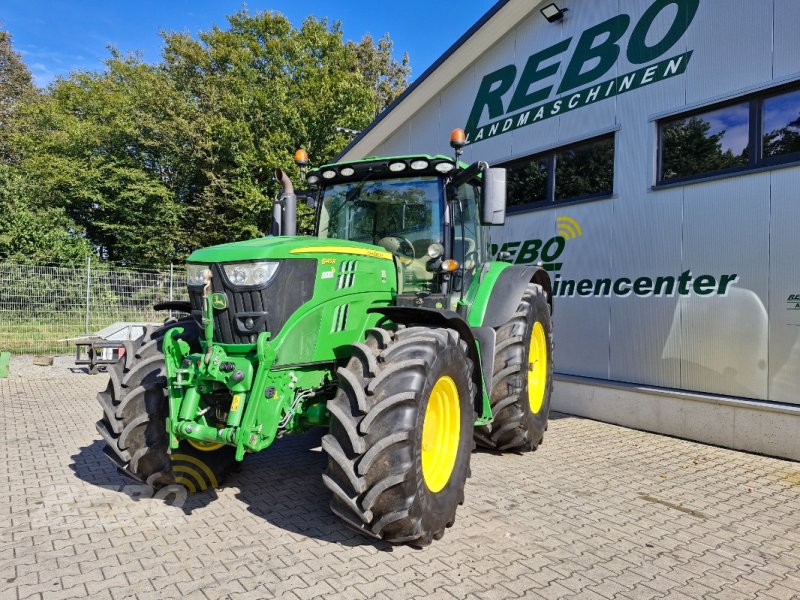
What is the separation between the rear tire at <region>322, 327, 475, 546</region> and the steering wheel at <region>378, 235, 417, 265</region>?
3.70 feet

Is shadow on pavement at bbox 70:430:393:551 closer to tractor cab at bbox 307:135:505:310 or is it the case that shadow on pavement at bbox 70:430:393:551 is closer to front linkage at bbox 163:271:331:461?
front linkage at bbox 163:271:331:461

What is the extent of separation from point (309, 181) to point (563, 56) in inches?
190

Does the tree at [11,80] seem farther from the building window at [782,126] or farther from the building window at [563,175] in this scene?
the building window at [782,126]

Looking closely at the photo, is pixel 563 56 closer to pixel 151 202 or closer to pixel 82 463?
pixel 82 463

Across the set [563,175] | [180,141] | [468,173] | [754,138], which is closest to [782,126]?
[754,138]

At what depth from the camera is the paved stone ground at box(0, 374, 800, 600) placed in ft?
9.41

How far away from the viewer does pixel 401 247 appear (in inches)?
178

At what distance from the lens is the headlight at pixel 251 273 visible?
3266 millimetres

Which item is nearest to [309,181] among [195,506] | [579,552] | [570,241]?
[195,506]

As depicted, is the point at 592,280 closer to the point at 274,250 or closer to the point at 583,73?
the point at 583,73

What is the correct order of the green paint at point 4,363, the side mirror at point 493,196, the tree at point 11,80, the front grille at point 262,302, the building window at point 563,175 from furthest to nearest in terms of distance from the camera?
the tree at point 11,80
the green paint at point 4,363
the building window at point 563,175
the side mirror at point 493,196
the front grille at point 262,302

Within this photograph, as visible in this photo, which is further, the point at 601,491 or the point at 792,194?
the point at 792,194

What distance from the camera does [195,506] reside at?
152 inches

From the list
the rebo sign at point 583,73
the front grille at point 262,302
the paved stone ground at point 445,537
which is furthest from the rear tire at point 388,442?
the rebo sign at point 583,73
